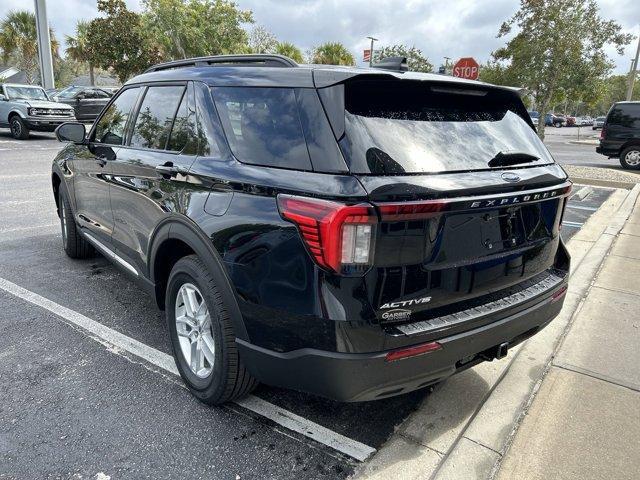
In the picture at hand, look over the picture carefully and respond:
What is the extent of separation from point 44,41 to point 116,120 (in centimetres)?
2113

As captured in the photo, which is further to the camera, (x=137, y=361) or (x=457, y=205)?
(x=137, y=361)

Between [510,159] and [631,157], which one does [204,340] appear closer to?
[510,159]

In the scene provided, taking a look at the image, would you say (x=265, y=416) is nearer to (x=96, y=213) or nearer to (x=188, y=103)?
(x=188, y=103)

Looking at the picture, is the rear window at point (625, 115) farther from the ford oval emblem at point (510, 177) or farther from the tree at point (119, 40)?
the tree at point (119, 40)

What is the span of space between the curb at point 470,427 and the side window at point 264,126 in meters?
1.42

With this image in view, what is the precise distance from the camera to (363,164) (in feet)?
6.66

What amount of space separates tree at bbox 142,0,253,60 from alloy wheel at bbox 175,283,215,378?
2713 centimetres

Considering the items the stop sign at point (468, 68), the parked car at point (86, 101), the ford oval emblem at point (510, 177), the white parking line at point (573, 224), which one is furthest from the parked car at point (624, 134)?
the parked car at point (86, 101)

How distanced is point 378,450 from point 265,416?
63cm

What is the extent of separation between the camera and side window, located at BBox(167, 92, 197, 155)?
2781 mm

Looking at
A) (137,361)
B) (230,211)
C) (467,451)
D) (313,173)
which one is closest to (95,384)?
(137,361)

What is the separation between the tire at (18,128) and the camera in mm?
16750

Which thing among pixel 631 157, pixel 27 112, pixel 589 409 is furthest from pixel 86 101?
pixel 589 409

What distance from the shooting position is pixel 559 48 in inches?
718
